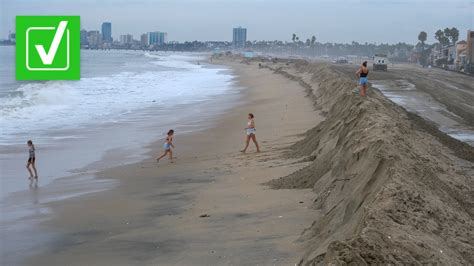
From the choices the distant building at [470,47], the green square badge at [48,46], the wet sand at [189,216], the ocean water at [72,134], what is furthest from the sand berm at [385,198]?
the distant building at [470,47]

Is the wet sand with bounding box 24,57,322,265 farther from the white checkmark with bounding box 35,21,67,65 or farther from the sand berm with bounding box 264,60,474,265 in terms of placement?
the white checkmark with bounding box 35,21,67,65

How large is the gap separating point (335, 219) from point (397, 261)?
2299mm

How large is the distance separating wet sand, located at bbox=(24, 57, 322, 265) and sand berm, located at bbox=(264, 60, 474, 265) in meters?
0.56

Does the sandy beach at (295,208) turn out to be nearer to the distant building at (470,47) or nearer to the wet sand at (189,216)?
the wet sand at (189,216)

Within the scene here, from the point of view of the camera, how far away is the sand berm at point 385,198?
5945 mm

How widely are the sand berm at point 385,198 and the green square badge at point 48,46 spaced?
14.9 feet

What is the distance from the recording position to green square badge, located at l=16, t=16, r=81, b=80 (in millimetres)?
11070

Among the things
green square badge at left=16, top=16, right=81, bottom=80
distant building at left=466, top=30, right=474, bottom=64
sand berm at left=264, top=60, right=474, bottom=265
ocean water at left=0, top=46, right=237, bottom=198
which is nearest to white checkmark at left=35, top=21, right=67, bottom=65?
green square badge at left=16, top=16, right=81, bottom=80

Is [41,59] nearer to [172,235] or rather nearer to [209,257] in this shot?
[172,235]

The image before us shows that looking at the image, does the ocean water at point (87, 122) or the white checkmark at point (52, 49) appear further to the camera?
the ocean water at point (87, 122)

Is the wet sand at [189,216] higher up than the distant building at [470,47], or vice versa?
the distant building at [470,47]

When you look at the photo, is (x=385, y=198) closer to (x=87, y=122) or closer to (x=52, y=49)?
(x=52, y=49)

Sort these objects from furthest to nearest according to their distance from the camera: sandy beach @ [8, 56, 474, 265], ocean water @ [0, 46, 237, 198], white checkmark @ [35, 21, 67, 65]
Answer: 1. ocean water @ [0, 46, 237, 198]
2. white checkmark @ [35, 21, 67, 65]
3. sandy beach @ [8, 56, 474, 265]

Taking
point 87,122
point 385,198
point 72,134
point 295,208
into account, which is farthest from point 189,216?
point 87,122
